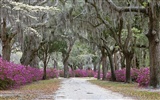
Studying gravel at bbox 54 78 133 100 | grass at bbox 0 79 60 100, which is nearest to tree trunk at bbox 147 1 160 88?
gravel at bbox 54 78 133 100

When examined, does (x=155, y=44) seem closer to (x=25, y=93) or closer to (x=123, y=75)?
(x=25, y=93)

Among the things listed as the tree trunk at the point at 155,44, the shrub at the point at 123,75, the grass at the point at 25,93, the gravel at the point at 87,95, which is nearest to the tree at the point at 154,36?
the tree trunk at the point at 155,44

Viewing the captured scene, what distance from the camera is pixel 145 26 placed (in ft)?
56.3

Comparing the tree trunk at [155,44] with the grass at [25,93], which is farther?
the tree trunk at [155,44]

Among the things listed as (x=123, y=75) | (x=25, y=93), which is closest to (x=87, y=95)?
(x=25, y=93)

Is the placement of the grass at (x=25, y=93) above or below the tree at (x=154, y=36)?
below

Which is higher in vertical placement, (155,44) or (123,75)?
(155,44)

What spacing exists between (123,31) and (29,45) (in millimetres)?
9651

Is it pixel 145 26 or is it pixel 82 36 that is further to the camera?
pixel 82 36

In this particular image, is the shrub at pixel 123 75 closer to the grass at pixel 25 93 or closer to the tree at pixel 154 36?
the tree at pixel 154 36

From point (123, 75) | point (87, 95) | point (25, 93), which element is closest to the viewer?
point (87, 95)

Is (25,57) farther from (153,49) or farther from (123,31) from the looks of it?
(153,49)

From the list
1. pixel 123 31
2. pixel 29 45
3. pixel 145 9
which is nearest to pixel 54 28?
pixel 29 45

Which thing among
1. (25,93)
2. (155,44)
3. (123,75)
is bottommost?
(123,75)
